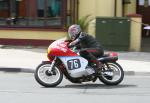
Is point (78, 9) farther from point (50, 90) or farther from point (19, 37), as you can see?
point (50, 90)

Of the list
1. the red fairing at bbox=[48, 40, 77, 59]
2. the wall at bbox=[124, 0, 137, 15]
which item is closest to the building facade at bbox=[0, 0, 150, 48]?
the wall at bbox=[124, 0, 137, 15]

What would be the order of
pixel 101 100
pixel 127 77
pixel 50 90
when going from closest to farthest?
pixel 101 100
pixel 50 90
pixel 127 77

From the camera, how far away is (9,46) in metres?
22.2

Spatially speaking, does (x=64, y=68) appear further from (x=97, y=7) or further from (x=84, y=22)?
(x=97, y=7)

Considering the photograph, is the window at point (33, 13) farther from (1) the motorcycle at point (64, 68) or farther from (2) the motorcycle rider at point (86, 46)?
(1) the motorcycle at point (64, 68)

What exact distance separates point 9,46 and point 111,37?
13.4ft

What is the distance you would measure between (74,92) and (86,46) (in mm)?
1518

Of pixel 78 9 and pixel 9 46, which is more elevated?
pixel 78 9

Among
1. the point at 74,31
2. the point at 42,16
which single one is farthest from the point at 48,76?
the point at 42,16

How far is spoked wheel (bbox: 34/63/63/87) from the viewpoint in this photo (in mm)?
13219

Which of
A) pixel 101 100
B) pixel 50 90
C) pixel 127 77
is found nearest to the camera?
pixel 101 100

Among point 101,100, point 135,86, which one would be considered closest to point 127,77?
point 135,86

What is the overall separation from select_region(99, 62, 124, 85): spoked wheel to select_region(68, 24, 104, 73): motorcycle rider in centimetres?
21

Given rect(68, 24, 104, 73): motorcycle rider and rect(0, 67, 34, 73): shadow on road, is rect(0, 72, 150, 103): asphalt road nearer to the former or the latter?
rect(68, 24, 104, 73): motorcycle rider
